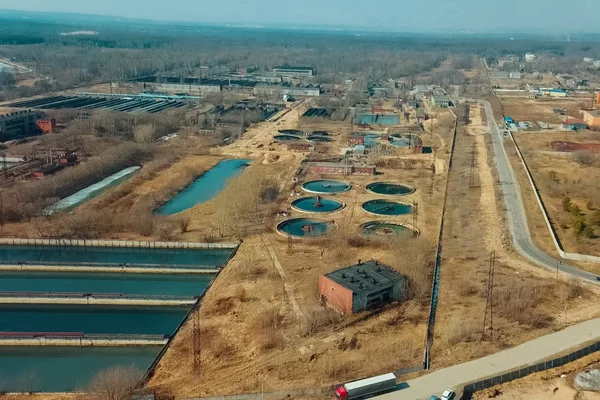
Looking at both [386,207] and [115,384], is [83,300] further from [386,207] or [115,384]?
[386,207]

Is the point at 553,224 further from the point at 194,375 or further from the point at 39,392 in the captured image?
the point at 39,392

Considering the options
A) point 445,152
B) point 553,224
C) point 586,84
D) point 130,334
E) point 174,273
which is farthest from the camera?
point 586,84

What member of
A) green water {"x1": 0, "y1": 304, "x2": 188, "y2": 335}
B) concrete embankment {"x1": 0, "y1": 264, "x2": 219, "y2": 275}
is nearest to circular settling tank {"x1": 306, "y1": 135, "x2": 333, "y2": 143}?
concrete embankment {"x1": 0, "y1": 264, "x2": 219, "y2": 275}

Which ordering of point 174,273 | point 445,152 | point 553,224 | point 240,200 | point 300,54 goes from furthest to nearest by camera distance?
1. point 300,54
2. point 445,152
3. point 240,200
4. point 553,224
5. point 174,273

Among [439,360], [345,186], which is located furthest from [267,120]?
[439,360]

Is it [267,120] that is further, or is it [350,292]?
[267,120]

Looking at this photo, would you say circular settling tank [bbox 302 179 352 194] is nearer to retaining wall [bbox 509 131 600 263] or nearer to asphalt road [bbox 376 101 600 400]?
retaining wall [bbox 509 131 600 263]

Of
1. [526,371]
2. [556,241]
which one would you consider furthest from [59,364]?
[556,241]
